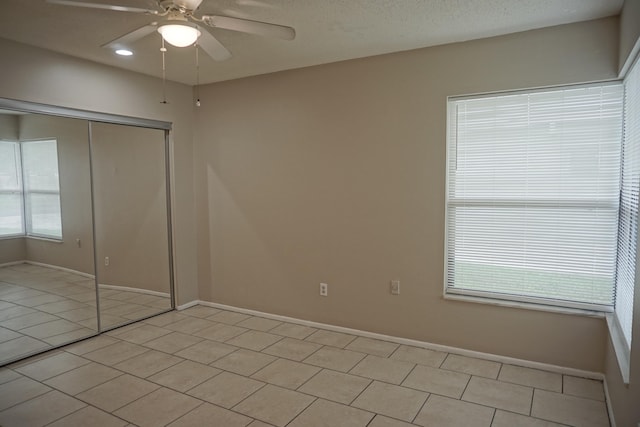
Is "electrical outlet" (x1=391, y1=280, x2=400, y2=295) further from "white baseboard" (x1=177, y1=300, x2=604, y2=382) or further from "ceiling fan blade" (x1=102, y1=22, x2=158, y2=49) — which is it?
"ceiling fan blade" (x1=102, y1=22, x2=158, y2=49)

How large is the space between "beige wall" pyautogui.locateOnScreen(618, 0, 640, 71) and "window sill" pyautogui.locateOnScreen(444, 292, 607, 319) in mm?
1655

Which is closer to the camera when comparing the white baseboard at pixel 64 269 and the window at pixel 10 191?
the window at pixel 10 191

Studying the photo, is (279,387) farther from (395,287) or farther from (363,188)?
(363,188)

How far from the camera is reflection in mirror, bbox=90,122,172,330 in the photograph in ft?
13.0

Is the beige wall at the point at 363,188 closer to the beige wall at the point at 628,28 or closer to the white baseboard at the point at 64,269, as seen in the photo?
the beige wall at the point at 628,28

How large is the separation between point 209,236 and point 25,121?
204cm

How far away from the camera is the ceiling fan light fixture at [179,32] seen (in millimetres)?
2150

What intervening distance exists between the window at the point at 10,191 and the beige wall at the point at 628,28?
13.9 feet

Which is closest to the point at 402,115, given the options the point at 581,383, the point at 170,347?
the point at 581,383

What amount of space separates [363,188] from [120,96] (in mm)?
2495

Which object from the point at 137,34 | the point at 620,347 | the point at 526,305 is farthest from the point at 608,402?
the point at 137,34

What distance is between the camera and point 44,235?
3.57 metres

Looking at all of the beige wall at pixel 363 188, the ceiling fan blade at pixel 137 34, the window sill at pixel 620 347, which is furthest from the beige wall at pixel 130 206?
the window sill at pixel 620 347

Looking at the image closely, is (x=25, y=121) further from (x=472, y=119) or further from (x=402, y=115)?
(x=472, y=119)
